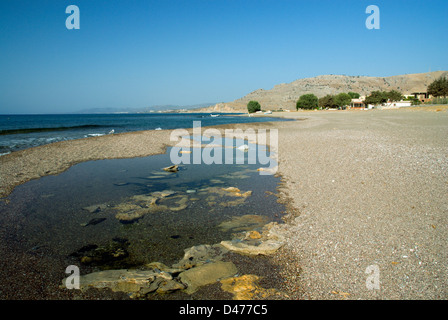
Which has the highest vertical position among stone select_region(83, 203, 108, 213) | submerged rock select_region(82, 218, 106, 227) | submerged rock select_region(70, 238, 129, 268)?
stone select_region(83, 203, 108, 213)

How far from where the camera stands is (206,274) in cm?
466

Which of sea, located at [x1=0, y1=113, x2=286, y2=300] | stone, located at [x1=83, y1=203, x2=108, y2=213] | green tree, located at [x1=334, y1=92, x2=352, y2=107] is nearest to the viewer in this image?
sea, located at [x1=0, y1=113, x2=286, y2=300]

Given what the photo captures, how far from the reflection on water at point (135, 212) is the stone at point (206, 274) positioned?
613 mm

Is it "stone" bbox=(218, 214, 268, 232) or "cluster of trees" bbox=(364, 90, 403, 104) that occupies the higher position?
"cluster of trees" bbox=(364, 90, 403, 104)

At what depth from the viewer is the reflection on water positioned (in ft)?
18.4

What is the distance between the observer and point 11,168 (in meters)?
13.0

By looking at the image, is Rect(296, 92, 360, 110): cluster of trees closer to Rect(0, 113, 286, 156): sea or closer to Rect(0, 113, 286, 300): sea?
Rect(0, 113, 286, 156): sea

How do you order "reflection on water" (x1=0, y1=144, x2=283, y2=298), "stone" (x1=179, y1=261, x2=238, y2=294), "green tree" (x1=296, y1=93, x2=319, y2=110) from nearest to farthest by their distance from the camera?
1. "stone" (x1=179, y1=261, x2=238, y2=294)
2. "reflection on water" (x1=0, y1=144, x2=283, y2=298)
3. "green tree" (x1=296, y1=93, x2=319, y2=110)

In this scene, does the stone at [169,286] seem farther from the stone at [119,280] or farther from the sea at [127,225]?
the stone at [119,280]

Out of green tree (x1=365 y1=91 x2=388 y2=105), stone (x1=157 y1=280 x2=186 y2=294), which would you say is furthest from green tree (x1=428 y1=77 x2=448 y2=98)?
stone (x1=157 y1=280 x2=186 y2=294)

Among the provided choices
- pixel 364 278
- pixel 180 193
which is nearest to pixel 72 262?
pixel 180 193

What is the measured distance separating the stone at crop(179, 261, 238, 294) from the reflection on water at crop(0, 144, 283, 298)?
613mm

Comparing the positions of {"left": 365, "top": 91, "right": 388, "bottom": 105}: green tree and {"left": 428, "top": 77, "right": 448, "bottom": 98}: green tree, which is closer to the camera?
{"left": 428, "top": 77, "right": 448, "bottom": 98}: green tree

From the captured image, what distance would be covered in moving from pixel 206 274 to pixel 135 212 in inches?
151
